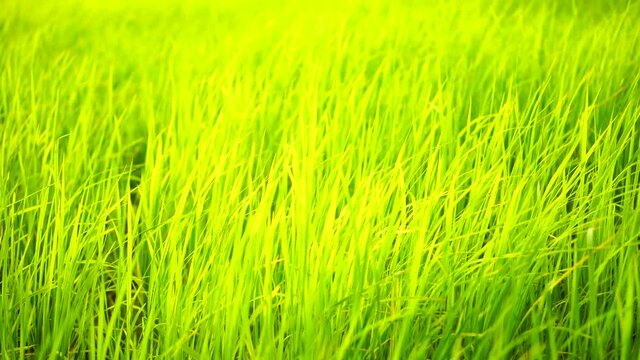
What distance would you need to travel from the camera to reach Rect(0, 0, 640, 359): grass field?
730 millimetres

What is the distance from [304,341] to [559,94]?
3.05ft

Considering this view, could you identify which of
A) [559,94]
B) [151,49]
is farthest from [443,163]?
[151,49]

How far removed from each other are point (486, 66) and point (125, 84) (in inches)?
46.7

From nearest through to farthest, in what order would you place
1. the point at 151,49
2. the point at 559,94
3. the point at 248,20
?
the point at 559,94, the point at 151,49, the point at 248,20

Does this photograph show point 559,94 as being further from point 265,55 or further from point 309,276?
point 265,55

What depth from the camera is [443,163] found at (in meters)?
1.02

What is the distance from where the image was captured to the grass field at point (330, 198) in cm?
73

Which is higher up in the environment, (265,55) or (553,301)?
(265,55)

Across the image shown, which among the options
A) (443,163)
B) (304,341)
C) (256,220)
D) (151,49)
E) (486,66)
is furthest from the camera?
(151,49)

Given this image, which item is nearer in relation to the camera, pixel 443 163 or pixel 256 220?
pixel 256 220

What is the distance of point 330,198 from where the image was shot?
0.92 metres

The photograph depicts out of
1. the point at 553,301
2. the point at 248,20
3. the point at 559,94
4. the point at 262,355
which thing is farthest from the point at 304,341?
the point at 248,20

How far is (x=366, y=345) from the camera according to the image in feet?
2.49

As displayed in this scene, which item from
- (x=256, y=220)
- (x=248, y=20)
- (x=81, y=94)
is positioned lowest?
(x=256, y=220)
